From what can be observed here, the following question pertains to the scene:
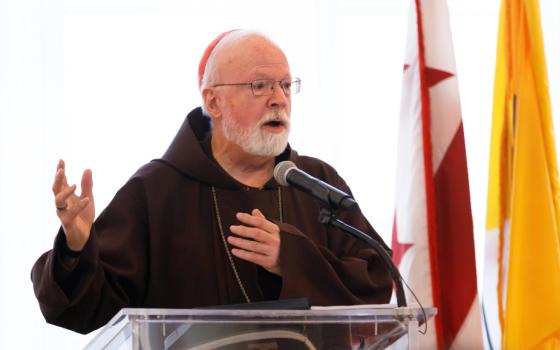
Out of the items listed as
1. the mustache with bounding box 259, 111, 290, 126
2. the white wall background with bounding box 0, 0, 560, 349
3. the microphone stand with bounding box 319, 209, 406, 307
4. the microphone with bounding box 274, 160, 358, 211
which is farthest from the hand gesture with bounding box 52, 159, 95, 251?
the white wall background with bounding box 0, 0, 560, 349

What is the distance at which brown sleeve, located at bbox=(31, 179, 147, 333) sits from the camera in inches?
123

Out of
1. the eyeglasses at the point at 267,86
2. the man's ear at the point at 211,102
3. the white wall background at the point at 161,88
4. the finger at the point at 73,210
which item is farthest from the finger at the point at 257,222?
the white wall background at the point at 161,88

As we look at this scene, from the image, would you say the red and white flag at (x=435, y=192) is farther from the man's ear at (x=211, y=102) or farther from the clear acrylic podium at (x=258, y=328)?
the clear acrylic podium at (x=258, y=328)

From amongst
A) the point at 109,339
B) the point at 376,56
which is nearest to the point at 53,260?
the point at 109,339

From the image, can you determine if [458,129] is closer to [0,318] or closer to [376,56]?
[376,56]

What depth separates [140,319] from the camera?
247 centimetres

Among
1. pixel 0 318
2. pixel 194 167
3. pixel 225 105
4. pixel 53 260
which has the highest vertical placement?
pixel 225 105

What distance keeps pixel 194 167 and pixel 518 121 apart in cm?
153

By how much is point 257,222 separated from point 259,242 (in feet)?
0.28

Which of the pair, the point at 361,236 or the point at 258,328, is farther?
the point at 361,236

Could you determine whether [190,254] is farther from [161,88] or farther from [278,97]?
[161,88]

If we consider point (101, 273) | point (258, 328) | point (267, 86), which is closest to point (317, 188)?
point (258, 328)

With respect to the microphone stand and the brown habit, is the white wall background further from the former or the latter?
the microphone stand

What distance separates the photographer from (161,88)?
5648 mm
